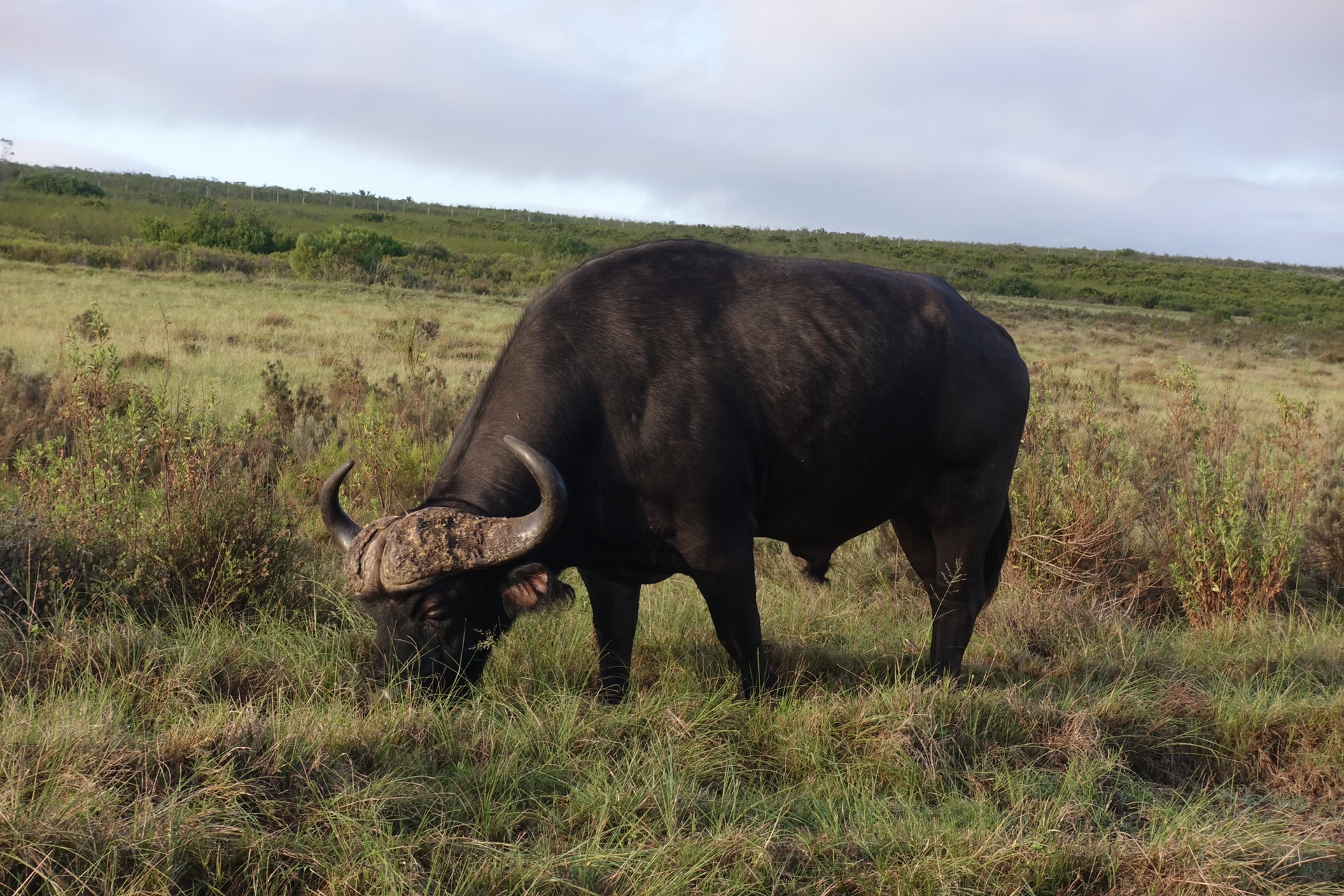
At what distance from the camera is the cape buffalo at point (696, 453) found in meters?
4.15

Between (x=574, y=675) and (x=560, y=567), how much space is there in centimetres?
83

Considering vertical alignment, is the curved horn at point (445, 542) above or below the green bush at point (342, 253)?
below

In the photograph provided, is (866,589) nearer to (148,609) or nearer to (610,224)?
(148,609)

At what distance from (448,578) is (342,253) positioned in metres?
41.9

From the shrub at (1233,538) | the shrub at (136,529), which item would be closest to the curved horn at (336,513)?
the shrub at (136,529)

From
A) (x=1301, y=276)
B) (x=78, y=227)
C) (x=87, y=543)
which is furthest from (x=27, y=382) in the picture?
(x=1301, y=276)

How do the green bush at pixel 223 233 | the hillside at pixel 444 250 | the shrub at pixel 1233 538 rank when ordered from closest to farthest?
the shrub at pixel 1233 538, the hillside at pixel 444 250, the green bush at pixel 223 233

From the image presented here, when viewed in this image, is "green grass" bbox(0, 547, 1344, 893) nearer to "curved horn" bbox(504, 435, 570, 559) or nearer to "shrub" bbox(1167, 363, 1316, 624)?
"curved horn" bbox(504, 435, 570, 559)

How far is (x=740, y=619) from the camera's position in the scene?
186 inches

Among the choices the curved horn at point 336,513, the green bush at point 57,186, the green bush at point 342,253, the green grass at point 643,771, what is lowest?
the green grass at point 643,771

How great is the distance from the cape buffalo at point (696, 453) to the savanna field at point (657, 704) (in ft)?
1.39

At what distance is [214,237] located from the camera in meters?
46.8

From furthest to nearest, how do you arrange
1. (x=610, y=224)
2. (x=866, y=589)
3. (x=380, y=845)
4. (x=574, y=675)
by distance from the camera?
(x=610, y=224) → (x=866, y=589) → (x=574, y=675) → (x=380, y=845)

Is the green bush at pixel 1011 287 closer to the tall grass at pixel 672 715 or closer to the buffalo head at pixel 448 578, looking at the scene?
the tall grass at pixel 672 715
